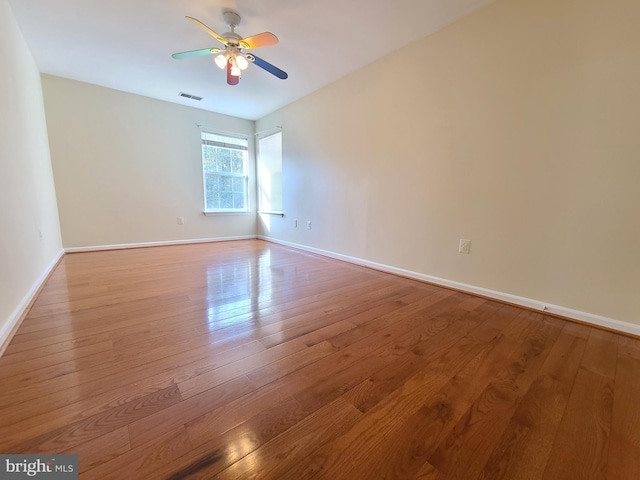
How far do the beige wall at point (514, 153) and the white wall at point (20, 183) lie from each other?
300 centimetres

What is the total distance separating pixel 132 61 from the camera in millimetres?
2977

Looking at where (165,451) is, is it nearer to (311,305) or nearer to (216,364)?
(216,364)

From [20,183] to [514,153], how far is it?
3920 millimetres

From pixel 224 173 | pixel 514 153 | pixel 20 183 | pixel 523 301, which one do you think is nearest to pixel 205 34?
pixel 20 183

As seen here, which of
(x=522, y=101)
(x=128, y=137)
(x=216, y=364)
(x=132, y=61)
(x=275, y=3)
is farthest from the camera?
(x=128, y=137)

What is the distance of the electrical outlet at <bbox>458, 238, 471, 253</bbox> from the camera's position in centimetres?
232

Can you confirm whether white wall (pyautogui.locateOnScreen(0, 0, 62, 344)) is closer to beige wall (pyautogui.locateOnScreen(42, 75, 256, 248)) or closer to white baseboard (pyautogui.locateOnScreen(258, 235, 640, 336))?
beige wall (pyautogui.locateOnScreen(42, 75, 256, 248))

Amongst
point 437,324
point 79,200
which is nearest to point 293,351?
point 437,324

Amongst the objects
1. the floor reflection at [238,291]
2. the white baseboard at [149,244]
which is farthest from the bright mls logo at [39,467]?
the white baseboard at [149,244]

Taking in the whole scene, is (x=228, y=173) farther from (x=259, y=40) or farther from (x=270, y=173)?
(x=259, y=40)

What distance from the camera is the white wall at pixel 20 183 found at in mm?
1672

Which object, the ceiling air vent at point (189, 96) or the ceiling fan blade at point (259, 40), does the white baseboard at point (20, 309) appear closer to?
the ceiling fan blade at point (259, 40)

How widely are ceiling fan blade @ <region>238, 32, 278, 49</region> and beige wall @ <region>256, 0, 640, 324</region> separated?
1.31m

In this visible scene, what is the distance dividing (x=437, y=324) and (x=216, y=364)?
1363 mm
